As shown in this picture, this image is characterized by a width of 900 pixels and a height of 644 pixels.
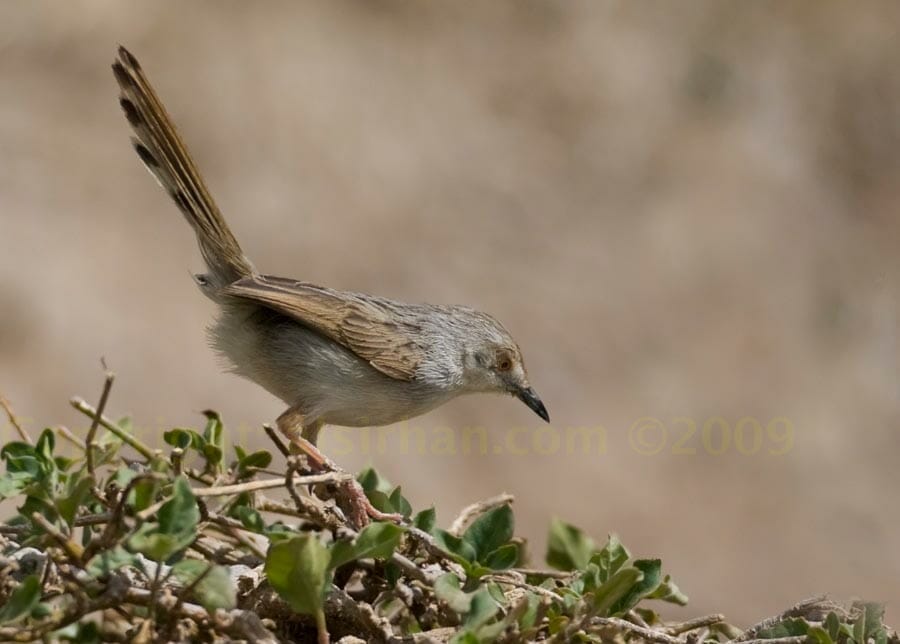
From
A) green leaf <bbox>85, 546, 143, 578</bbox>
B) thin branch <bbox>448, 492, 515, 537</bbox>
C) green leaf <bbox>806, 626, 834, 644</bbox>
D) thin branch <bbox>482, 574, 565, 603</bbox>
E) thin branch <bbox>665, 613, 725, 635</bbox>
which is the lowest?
green leaf <bbox>85, 546, 143, 578</bbox>

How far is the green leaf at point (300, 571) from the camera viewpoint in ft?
7.03

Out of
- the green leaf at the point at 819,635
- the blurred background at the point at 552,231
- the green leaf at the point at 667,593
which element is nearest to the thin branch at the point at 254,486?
the green leaf at the point at 667,593

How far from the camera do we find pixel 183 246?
9680mm

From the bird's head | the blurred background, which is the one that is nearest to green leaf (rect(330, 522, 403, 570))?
the bird's head

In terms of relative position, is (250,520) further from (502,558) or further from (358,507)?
(358,507)

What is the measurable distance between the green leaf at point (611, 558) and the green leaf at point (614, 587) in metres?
0.19

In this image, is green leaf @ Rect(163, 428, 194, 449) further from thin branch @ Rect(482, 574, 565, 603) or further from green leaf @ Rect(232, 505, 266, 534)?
thin branch @ Rect(482, 574, 565, 603)

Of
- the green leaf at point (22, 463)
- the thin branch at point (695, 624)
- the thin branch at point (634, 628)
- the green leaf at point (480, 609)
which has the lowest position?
the green leaf at point (22, 463)

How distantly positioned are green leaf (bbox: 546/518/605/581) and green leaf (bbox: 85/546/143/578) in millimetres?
1261

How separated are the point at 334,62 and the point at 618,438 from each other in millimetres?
4168

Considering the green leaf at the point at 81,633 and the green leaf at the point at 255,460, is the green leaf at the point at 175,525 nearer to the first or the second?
the green leaf at the point at 81,633

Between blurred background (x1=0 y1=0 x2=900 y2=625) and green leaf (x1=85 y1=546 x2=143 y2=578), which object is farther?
blurred background (x1=0 y1=0 x2=900 y2=625)

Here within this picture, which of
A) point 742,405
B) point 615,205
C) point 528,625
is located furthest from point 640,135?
point 528,625

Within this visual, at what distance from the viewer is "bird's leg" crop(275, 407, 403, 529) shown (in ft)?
9.98
